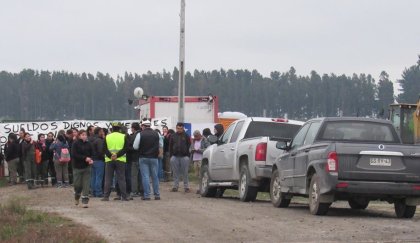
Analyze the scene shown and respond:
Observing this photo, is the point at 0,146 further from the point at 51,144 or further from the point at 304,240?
the point at 304,240

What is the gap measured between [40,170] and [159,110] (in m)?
10.1

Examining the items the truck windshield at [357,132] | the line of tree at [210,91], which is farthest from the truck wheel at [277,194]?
the line of tree at [210,91]

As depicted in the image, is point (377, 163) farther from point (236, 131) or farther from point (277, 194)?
point (236, 131)

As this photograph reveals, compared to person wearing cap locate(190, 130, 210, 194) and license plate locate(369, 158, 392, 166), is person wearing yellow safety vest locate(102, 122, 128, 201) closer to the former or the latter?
person wearing cap locate(190, 130, 210, 194)

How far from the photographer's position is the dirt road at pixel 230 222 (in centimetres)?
1335

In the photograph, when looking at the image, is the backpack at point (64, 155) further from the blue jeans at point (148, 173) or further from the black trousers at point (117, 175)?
the black trousers at point (117, 175)

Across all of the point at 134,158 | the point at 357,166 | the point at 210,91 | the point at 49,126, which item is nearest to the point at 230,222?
the point at 357,166

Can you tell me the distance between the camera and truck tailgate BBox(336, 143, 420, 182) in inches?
624

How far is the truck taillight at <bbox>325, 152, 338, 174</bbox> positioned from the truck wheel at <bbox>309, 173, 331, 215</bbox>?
0.47 m

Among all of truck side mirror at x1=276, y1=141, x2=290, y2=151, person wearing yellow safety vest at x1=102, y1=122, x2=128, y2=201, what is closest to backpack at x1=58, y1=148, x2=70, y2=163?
person wearing yellow safety vest at x1=102, y1=122, x2=128, y2=201

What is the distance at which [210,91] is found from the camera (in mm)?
134625

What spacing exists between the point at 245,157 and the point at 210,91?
11363 cm

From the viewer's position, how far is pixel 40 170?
29.9 metres

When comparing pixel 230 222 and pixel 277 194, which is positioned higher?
pixel 277 194
